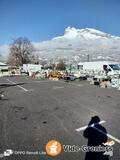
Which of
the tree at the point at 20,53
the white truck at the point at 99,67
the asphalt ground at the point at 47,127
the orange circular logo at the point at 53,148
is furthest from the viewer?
the tree at the point at 20,53

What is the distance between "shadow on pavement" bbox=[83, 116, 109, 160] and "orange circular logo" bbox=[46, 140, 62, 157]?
743 mm

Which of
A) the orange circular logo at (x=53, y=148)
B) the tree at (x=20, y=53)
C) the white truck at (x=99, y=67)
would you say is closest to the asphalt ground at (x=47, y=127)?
the orange circular logo at (x=53, y=148)

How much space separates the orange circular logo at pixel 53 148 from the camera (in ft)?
17.2

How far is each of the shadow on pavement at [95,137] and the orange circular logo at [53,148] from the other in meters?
0.74

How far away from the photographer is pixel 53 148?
573cm

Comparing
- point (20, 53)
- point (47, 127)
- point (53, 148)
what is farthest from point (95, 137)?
point (20, 53)

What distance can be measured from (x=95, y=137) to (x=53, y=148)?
1.32 metres

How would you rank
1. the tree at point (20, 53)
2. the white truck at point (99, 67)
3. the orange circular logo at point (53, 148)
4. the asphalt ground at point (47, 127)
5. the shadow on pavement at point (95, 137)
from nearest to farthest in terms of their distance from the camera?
the shadow on pavement at point (95, 137)
the orange circular logo at point (53, 148)
the asphalt ground at point (47, 127)
the white truck at point (99, 67)
the tree at point (20, 53)

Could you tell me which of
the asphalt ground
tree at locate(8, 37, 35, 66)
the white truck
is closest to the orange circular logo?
the asphalt ground

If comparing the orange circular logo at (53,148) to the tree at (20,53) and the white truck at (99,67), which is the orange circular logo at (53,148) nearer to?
the white truck at (99,67)

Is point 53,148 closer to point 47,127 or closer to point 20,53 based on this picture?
point 47,127

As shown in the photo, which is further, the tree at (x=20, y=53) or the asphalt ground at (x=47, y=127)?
the tree at (x=20, y=53)

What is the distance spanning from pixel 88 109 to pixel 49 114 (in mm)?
2010

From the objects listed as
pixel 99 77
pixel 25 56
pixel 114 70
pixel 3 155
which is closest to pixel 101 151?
pixel 3 155
